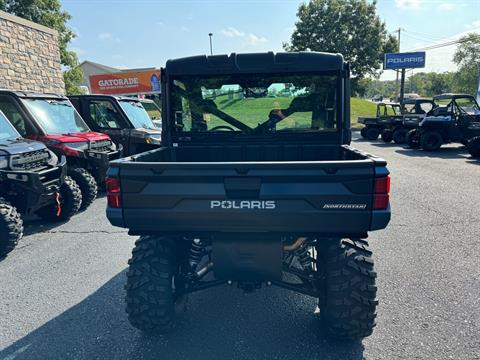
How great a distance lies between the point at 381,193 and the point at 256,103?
1.75 metres

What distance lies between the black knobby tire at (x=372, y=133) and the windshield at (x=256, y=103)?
53.7 feet

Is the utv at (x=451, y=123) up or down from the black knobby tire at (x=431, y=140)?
up

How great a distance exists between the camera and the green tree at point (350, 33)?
30391 mm

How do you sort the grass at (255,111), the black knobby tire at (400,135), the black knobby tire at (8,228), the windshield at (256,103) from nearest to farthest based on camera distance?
the windshield at (256,103) → the grass at (255,111) → the black knobby tire at (8,228) → the black knobby tire at (400,135)

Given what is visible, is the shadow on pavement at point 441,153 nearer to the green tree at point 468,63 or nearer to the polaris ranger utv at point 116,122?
the polaris ranger utv at point 116,122

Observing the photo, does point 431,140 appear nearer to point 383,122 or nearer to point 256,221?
point 383,122

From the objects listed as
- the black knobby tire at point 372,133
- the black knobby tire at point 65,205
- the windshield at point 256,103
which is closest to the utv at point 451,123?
the black knobby tire at point 372,133

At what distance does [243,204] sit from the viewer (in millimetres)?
2230

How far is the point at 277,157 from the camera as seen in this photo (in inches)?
137

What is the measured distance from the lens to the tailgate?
7.09 feet

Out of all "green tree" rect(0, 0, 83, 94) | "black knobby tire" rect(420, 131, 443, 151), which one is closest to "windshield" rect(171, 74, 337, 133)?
"black knobby tire" rect(420, 131, 443, 151)

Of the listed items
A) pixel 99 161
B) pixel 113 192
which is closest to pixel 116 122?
pixel 99 161

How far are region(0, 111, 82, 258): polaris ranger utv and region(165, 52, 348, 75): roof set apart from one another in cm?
280

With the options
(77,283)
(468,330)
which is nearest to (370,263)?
(468,330)
